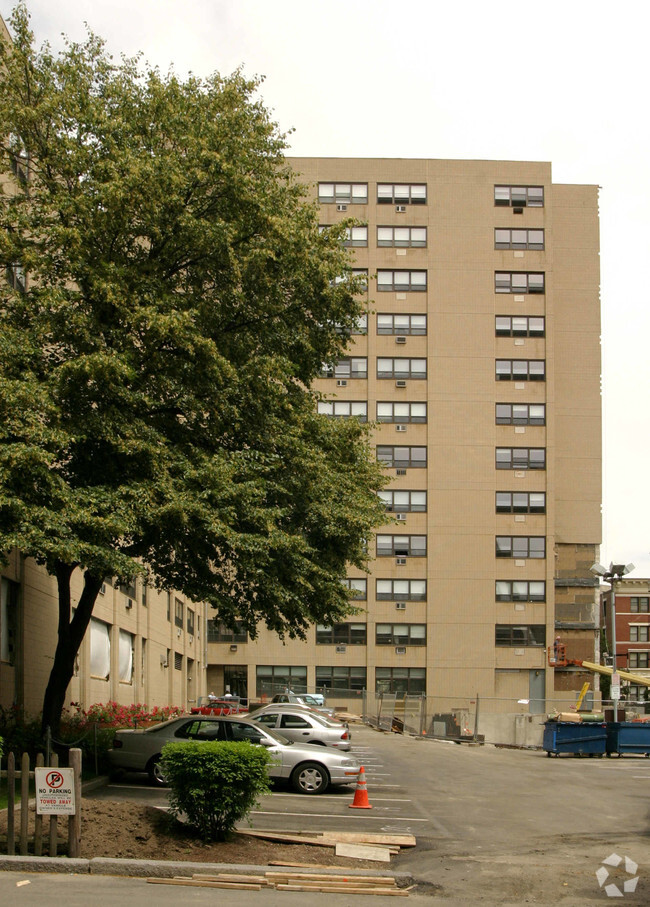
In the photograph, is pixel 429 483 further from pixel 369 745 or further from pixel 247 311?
pixel 247 311

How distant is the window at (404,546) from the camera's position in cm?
6125

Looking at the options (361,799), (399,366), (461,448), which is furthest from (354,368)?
(361,799)

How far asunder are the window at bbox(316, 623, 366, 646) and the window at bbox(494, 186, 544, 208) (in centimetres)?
2776

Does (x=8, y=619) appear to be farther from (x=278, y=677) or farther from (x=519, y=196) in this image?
(x=519, y=196)

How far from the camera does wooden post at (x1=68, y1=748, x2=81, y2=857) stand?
11266mm

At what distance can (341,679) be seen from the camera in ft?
201

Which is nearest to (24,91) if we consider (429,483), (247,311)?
(247,311)

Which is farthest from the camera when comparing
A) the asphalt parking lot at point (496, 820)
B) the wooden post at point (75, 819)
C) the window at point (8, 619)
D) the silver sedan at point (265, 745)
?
the window at point (8, 619)

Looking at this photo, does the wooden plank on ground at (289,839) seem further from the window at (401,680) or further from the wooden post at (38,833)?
the window at (401,680)

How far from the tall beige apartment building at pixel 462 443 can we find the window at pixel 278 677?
0.29 ft

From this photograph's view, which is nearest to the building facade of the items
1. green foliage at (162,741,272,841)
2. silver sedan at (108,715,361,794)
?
silver sedan at (108,715,361,794)

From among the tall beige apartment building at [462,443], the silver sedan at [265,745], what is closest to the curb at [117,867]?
the silver sedan at [265,745]

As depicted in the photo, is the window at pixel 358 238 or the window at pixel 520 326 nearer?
the window at pixel 520 326
